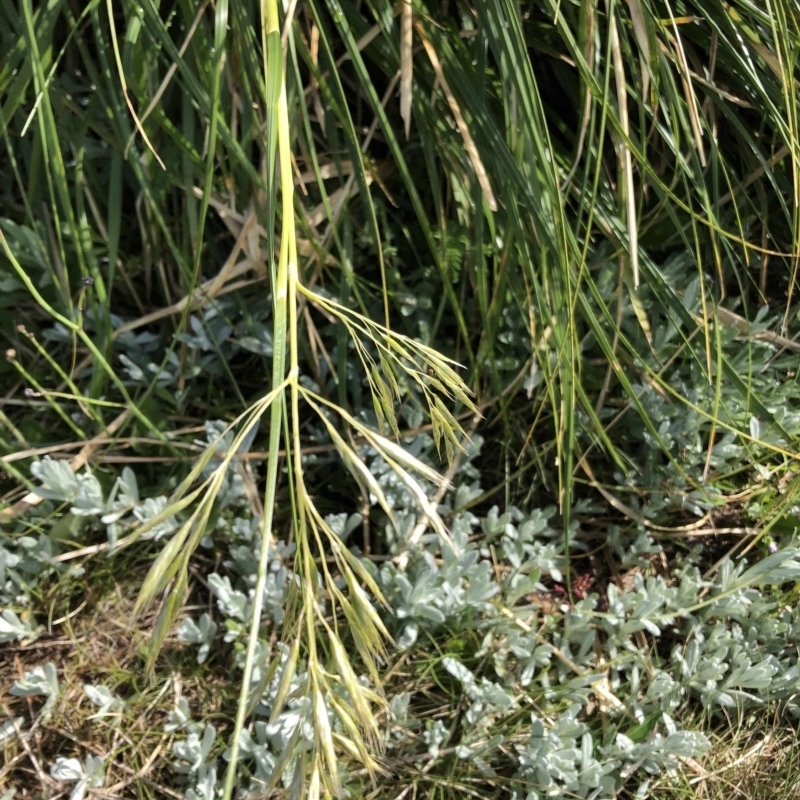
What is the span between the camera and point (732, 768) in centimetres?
119

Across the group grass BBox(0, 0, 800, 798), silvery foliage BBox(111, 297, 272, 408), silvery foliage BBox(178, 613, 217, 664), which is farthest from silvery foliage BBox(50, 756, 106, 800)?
silvery foliage BBox(111, 297, 272, 408)

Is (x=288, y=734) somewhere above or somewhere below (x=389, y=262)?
below

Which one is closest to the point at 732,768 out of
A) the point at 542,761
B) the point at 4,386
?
the point at 542,761

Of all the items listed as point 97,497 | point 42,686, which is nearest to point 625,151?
point 97,497

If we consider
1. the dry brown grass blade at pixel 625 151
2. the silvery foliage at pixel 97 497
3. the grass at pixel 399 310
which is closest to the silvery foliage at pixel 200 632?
the grass at pixel 399 310

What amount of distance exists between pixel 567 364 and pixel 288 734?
27.6 inches

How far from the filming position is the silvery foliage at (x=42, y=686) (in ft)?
3.65

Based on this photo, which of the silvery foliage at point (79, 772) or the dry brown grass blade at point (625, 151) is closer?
the dry brown grass blade at point (625, 151)

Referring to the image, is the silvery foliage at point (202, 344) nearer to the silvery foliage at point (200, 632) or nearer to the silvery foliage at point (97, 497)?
the silvery foliage at point (97, 497)

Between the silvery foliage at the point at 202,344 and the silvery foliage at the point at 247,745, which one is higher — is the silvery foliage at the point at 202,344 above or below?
above

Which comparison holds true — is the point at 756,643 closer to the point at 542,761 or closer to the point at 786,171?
the point at 542,761

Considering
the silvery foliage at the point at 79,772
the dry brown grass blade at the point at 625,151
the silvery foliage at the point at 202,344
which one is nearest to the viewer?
the dry brown grass blade at the point at 625,151

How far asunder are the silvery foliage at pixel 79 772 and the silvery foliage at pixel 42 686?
83 mm

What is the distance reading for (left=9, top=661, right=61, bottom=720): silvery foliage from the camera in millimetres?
1111
